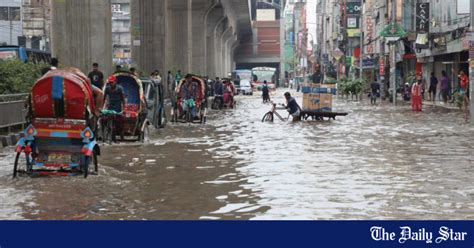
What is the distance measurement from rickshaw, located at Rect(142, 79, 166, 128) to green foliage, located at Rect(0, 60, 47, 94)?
3547 millimetres

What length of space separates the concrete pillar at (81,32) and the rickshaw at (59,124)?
18191mm

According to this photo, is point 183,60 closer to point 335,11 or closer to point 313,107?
point 313,107

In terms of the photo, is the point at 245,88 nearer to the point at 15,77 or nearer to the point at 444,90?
the point at 444,90

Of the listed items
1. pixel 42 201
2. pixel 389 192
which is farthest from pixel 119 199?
pixel 389 192

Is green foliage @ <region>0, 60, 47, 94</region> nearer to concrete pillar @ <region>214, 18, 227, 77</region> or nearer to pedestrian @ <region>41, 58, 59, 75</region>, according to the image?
pedestrian @ <region>41, 58, 59, 75</region>

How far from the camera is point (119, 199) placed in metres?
12.2

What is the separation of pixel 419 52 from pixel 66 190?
162 ft

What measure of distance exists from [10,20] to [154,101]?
208 feet

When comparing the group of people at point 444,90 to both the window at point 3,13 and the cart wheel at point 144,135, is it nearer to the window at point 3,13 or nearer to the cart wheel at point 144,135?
the cart wheel at point 144,135

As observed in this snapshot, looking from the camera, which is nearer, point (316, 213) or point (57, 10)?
point (316, 213)

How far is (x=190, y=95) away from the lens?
3191 centimetres

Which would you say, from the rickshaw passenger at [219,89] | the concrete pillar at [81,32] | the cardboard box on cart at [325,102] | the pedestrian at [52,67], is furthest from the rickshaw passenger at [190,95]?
the rickshaw passenger at [219,89]
